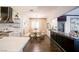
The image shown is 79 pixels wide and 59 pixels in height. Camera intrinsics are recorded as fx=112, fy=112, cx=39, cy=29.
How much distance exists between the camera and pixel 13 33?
1445mm

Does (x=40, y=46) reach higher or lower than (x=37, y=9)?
lower

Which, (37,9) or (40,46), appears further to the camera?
(40,46)

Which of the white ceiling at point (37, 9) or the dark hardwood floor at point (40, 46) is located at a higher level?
the white ceiling at point (37, 9)

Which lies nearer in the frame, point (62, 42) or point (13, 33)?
point (13, 33)

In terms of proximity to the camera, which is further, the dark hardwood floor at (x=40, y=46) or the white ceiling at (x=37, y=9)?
the dark hardwood floor at (x=40, y=46)

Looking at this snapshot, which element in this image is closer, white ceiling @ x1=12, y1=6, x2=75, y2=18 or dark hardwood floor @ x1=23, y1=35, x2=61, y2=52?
white ceiling @ x1=12, y1=6, x2=75, y2=18

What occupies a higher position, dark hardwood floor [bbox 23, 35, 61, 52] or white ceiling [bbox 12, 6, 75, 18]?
white ceiling [bbox 12, 6, 75, 18]
